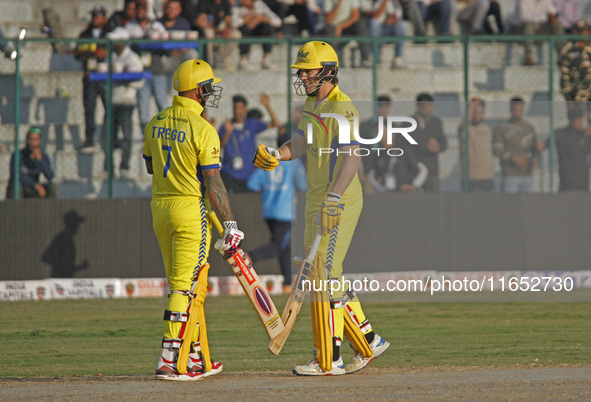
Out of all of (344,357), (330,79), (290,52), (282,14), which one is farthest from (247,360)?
(282,14)

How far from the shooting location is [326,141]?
8086mm

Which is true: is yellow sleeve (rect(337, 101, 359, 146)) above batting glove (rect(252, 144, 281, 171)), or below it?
above

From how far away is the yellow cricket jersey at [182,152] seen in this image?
319 inches

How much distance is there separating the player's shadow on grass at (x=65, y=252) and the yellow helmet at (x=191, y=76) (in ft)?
26.8

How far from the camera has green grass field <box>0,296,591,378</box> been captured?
952cm

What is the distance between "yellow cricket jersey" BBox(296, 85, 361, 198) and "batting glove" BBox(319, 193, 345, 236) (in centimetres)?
26

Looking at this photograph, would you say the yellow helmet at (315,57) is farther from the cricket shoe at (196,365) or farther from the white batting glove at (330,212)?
the cricket shoe at (196,365)

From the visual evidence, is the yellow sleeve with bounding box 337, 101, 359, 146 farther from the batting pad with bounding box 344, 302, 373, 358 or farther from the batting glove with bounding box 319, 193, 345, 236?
the batting pad with bounding box 344, 302, 373, 358

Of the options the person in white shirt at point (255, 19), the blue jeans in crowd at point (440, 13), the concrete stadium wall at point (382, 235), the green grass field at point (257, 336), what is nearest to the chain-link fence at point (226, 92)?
the concrete stadium wall at point (382, 235)

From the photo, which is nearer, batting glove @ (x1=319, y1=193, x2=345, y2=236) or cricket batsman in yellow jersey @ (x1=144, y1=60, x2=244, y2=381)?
batting glove @ (x1=319, y1=193, x2=345, y2=236)

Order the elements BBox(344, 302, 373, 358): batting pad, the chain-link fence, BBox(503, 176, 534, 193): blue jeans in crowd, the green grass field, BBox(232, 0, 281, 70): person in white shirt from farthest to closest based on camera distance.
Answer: BBox(232, 0, 281, 70): person in white shirt → BBox(503, 176, 534, 193): blue jeans in crowd → the chain-link fence → the green grass field → BBox(344, 302, 373, 358): batting pad

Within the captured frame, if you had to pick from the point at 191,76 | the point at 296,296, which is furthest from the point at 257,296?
the point at 191,76

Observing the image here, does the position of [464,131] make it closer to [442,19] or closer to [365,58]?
[365,58]

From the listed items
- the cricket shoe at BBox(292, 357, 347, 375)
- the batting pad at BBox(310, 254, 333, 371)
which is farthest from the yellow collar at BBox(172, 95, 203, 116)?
the cricket shoe at BBox(292, 357, 347, 375)
